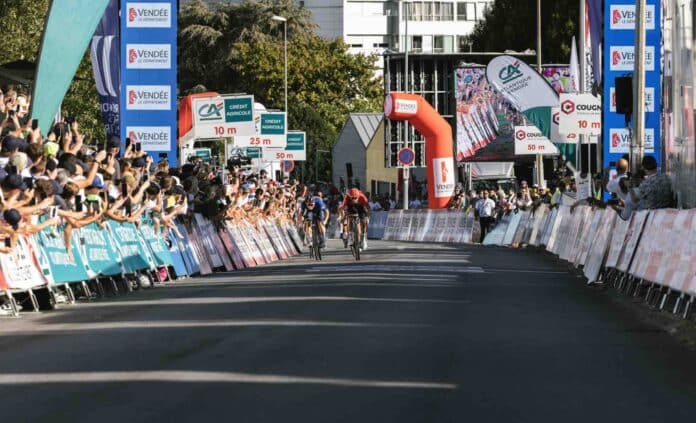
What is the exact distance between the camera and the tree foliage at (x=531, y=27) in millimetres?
86500

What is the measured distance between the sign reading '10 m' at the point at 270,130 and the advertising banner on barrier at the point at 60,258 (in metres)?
36.4

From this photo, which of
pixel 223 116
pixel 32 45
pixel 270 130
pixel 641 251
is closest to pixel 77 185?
pixel 641 251

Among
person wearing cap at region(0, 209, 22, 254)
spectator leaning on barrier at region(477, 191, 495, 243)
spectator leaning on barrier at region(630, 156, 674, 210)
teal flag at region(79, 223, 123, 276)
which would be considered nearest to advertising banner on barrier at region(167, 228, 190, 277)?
teal flag at region(79, 223, 123, 276)

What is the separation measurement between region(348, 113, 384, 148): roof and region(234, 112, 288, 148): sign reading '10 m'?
3917cm

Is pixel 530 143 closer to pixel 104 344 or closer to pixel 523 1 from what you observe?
pixel 104 344

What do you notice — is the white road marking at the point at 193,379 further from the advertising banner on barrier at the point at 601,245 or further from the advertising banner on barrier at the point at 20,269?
the advertising banner on barrier at the point at 601,245

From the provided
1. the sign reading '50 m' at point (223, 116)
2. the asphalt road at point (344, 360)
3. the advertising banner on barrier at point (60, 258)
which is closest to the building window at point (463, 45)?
the sign reading '50 m' at point (223, 116)

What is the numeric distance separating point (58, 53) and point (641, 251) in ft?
30.0

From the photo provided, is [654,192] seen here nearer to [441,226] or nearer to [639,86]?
[639,86]

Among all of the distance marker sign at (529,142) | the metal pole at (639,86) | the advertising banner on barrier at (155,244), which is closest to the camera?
the advertising banner on barrier at (155,244)

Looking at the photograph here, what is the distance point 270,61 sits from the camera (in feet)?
311

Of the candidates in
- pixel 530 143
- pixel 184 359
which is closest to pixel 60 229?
pixel 184 359

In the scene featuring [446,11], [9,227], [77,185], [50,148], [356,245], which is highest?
[446,11]

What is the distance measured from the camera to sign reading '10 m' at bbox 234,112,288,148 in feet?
186
